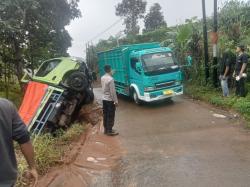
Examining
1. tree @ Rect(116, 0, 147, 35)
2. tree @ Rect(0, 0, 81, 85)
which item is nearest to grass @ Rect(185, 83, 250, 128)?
tree @ Rect(0, 0, 81, 85)

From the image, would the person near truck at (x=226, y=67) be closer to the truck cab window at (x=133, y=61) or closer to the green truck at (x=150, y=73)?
the green truck at (x=150, y=73)

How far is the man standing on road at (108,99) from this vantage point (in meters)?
10.1

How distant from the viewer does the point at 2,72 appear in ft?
64.6

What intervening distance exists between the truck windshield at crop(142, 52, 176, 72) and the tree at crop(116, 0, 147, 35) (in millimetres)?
26770

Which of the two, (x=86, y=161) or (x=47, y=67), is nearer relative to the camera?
(x=86, y=161)

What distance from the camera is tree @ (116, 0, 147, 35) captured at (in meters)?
41.5

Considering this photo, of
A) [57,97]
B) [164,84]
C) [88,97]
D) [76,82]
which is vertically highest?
[76,82]

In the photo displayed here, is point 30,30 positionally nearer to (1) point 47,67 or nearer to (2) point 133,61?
(1) point 47,67

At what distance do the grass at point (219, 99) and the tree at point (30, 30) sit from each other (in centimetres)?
792

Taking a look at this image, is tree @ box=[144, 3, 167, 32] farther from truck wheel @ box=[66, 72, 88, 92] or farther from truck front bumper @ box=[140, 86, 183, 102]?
truck wheel @ box=[66, 72, 88, 92]

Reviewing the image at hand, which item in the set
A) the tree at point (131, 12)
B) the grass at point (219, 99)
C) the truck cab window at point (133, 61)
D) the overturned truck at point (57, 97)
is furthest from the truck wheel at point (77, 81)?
the tree at point (131, 12)

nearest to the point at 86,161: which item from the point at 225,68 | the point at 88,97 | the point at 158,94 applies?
the point at 88,97

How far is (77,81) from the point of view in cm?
1260

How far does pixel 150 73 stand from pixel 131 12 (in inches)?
1143
